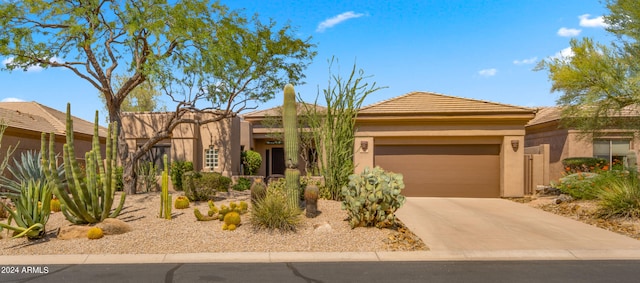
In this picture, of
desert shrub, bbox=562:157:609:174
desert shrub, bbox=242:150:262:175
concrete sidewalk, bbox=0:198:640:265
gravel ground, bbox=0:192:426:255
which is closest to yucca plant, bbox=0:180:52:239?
gravel ground, bbox=0:192:426:255

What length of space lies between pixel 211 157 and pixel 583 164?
16811 mm

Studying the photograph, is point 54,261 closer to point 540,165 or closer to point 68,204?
point 68,204

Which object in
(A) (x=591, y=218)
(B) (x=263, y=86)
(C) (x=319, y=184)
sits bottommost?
(A) (x=591, y=218)

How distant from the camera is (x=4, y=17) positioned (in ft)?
48.3

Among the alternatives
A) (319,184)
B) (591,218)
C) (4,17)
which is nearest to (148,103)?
(4,17)

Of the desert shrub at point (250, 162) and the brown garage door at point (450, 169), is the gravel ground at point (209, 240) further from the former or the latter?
the desert shrub at point (250, 162)

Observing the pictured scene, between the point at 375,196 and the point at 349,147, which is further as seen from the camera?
the point at 349,147

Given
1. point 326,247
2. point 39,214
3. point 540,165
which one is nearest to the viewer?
point 326,247

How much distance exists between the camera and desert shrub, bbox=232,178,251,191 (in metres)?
19.0

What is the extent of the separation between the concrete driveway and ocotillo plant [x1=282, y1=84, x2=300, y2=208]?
3.02 meters

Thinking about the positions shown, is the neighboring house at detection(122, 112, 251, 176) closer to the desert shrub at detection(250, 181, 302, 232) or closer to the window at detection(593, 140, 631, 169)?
the desert shrub at detection(250, 181, 302, 232)

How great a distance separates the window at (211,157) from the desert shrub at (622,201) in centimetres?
1579

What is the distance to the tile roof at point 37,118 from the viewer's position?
1853cm

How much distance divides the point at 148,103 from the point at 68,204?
31.5m
